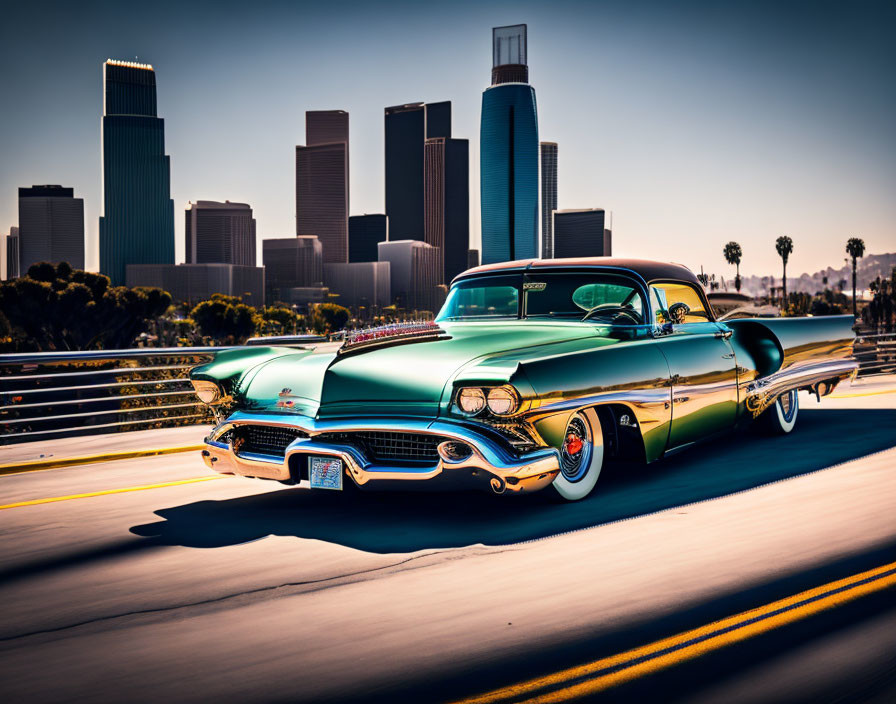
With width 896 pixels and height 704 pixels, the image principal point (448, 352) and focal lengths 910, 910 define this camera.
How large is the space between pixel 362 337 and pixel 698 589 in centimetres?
320

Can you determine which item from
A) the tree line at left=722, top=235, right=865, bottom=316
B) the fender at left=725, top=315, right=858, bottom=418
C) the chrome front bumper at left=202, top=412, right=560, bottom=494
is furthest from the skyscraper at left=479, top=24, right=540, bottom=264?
the chrome front bumper at left=202, top=412, right=560, bottom=494

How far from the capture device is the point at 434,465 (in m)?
5.29

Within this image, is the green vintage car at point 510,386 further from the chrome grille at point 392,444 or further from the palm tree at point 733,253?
the palm tree at point 733,253

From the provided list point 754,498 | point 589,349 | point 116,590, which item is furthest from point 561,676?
point 754,498

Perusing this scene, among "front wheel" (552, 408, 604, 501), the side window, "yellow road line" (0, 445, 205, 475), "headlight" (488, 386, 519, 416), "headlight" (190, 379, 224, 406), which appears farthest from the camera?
"yellow road line" (0, 445, 205, 475)

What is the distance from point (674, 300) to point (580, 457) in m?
2.23

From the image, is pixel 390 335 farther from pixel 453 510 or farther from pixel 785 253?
pixel 785 253

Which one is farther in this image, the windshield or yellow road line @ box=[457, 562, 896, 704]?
the windshield

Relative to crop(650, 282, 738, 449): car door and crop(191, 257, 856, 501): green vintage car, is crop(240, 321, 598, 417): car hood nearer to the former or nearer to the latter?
crop(191, 257, 856, 501): green vintage car

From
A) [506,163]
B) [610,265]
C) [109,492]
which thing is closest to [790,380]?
[610,265]

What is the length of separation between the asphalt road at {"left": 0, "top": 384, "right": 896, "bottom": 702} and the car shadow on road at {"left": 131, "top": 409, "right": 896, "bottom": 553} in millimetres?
28

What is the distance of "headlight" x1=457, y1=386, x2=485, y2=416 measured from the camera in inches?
210

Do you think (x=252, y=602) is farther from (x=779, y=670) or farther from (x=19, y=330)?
(x=19, y=330)

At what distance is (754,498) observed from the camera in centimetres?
625
